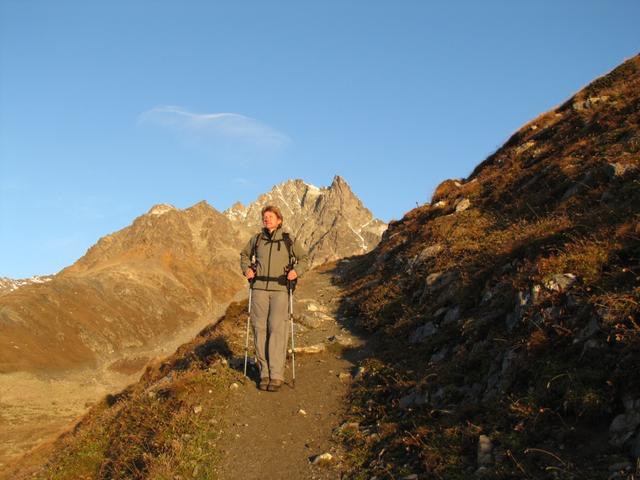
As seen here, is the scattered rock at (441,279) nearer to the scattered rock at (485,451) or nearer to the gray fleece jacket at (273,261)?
the gray fleece jacket at (273,261)

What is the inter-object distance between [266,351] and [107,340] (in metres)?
83.6

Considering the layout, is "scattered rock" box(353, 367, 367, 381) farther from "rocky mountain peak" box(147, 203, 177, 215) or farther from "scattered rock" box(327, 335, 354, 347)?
"rocky mountain peak" box(147, 203, 177, 215)

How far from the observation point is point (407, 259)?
20.0 m

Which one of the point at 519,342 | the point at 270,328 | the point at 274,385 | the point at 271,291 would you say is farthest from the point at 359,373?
the point at 519,342

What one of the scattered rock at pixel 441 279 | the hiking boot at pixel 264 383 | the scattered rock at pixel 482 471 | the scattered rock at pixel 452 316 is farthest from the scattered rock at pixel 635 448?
the scattered rock at pixel 441 279

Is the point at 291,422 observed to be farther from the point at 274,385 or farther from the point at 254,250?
the point at 254,250

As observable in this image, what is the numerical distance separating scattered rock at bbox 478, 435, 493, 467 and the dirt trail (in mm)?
2290

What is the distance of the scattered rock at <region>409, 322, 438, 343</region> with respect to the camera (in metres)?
12.4

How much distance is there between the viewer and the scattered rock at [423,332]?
12391 mm

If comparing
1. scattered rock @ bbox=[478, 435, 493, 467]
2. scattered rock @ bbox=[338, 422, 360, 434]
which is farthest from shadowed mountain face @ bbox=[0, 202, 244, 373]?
scattered rock @ bbox=[478, 435, 493, 467]

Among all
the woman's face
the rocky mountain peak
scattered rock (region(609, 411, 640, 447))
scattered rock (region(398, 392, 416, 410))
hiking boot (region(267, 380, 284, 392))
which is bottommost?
scattered rock (region(609, 411, 640, 447))

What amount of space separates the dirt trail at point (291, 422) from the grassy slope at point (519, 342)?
0.58 meters

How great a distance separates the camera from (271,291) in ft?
38.0

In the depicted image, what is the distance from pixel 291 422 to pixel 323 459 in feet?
6.18
